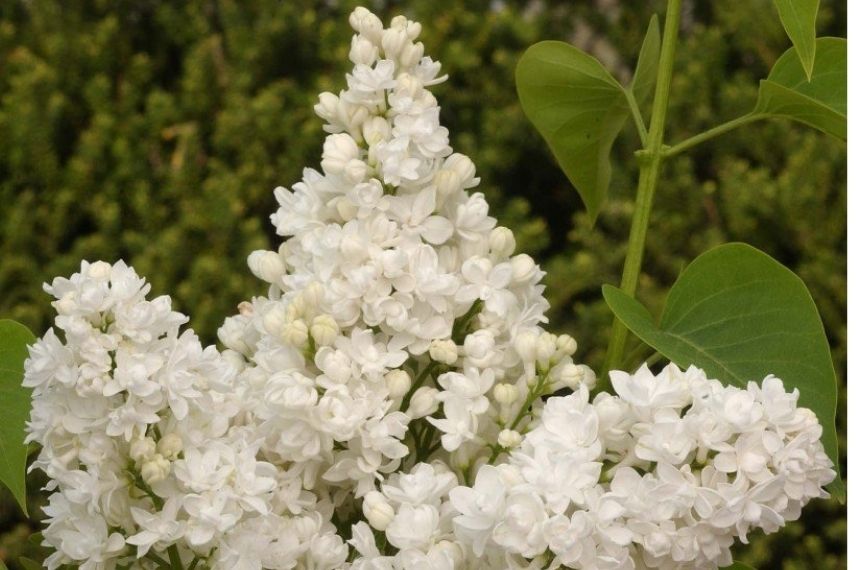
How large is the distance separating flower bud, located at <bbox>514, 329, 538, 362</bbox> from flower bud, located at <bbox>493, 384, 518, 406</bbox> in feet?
0.05

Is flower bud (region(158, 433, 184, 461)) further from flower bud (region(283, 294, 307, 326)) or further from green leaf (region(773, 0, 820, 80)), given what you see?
green leaf (region(773, 0, 820, 80))

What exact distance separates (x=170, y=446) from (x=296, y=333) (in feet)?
0.24

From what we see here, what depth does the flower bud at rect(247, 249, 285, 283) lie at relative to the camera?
0.65 m

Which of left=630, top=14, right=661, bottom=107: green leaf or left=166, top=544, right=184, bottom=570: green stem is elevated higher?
left=630, top=14, right=661, bottom=107: green leaf

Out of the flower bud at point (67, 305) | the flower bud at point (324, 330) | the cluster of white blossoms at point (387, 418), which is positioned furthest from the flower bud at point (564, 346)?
the flower bud at point (67, 305)

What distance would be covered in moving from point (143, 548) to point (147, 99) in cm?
149

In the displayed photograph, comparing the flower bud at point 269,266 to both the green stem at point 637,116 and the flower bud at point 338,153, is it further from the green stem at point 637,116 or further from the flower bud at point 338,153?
the green stem at point 637,116

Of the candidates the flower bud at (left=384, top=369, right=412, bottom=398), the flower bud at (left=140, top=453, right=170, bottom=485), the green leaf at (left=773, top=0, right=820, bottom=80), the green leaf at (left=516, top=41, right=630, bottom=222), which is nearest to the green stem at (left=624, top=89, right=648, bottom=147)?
the green leaf at (left=516, top=41, right=630, bottom=222)

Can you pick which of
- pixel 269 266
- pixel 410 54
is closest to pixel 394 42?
pixel 410 54

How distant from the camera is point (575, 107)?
32.0 inches

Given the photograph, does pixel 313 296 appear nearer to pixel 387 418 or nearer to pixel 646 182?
pixel 387 418

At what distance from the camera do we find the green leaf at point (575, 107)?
30.8 inches

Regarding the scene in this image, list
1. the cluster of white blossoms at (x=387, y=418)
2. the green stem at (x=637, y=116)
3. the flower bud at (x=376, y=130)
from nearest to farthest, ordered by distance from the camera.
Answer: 1. the cluster of white blossoms at (x=387, y=418)
2. the flower bud at (x=376, y=130)
3. the green stem at (x=637, y=116)

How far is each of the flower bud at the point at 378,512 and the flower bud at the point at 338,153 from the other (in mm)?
152
